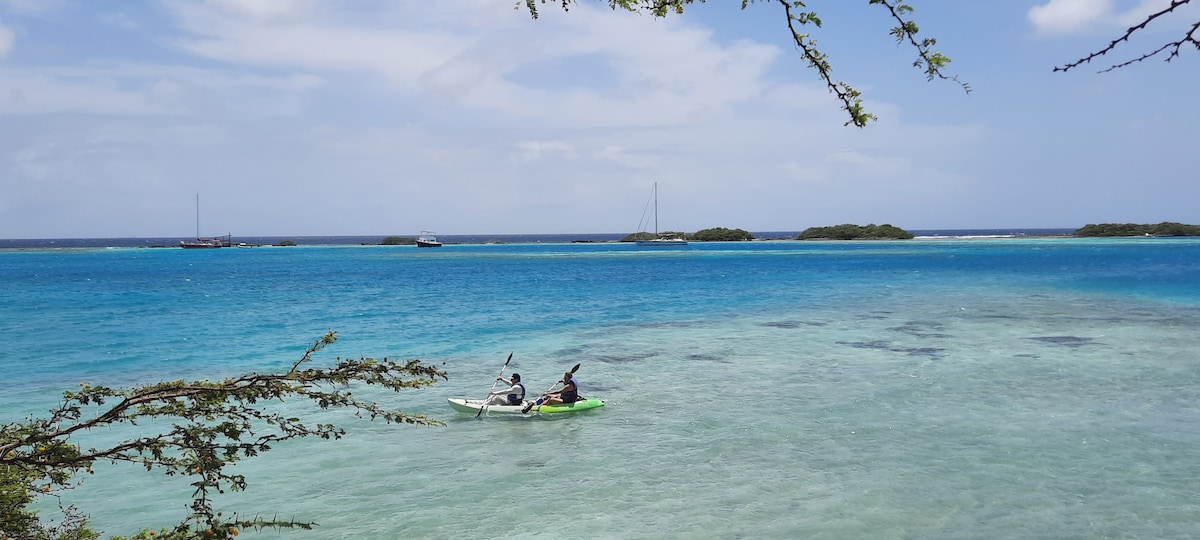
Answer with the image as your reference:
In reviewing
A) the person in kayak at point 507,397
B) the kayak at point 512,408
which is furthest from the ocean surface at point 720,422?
the person in kayak at point 507,397

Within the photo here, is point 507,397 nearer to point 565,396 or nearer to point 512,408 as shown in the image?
point 512,408

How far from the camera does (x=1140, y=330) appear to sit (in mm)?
30031

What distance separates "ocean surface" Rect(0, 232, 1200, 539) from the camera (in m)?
11.5

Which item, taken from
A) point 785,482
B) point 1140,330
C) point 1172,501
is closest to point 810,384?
point 785,482

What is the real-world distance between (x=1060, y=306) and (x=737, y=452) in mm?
32744

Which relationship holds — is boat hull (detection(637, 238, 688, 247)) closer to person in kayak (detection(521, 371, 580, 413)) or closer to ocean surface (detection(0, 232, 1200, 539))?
ocean surface (detection(0, 232, 1200, 539))

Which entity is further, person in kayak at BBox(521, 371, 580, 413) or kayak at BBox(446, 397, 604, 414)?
person in kayak at BBox(521, 371, 580, 413)

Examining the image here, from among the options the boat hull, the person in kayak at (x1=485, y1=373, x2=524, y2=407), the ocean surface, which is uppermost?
the boat hull

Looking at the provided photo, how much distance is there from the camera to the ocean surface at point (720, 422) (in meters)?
11.5

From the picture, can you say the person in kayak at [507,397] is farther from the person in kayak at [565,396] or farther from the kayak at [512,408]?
the person in kayak at [565,396]

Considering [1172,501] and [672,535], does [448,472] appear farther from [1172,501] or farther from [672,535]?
[1172,501]

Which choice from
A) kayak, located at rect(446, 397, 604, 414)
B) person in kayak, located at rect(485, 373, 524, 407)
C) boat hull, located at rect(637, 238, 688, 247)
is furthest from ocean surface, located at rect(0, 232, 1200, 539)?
boat hull, located at rect(637, 238, 688, 247)

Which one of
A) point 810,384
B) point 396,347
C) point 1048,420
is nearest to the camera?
point 1048,420

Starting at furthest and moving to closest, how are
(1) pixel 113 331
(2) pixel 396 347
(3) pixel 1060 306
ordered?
1. (3) pixel 1060 306
2. (1) pixel 113 331
3. (2) pixel 396 347
